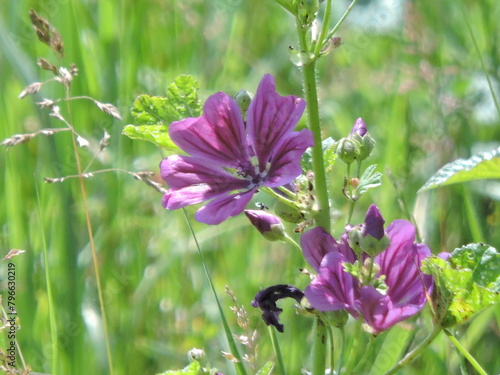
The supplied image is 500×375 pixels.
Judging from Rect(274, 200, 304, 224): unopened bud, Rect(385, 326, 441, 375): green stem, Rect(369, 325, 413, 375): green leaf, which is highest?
Rect(274, 200, 304, 224): unopened bud

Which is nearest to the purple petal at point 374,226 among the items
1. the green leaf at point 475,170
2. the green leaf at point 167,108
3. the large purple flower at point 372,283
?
the large purple flower at point 372,283

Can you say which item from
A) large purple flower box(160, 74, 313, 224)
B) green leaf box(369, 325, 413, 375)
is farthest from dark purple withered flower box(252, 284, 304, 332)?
green leaf box(369, 325, 413, 375)

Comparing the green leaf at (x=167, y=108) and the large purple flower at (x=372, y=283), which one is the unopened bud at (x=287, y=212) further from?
the green leaf at (x=167, y=108)

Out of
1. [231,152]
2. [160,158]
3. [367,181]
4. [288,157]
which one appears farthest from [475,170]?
[160,158]

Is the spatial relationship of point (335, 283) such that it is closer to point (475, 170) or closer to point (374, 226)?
point (374, 226)

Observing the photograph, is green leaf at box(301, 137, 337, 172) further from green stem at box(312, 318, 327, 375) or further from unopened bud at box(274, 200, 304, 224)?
green stem at box(312, 318, 327, 375)

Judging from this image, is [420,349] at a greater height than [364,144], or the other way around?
[364,144]
